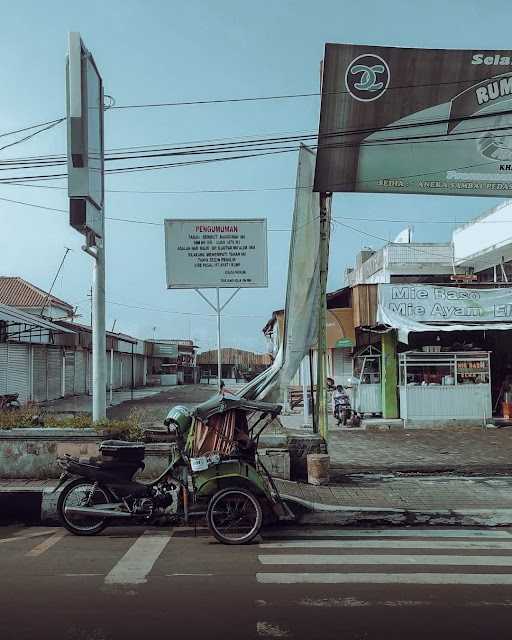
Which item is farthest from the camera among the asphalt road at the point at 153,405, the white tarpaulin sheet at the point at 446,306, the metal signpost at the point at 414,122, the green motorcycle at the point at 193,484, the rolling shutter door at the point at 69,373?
the rolling shutter door at the point at 69,373

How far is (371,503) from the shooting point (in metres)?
8.50

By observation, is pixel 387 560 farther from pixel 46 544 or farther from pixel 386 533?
pixel 46 544

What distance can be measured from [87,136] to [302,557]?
7316 mm

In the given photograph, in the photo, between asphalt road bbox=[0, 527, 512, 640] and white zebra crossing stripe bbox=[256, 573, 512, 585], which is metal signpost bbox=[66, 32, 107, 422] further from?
white zebra crossing stripe bbox=[256, 573, 512, 585]

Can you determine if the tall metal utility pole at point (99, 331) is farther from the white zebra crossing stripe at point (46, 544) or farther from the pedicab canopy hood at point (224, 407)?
the pedicab canopy hood at point (224, 407)

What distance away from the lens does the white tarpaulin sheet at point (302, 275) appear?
34.4 feet

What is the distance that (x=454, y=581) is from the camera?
5.54 m

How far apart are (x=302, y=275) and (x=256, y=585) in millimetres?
6038

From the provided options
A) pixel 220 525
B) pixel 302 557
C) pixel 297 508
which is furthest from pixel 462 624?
pixel 297 508

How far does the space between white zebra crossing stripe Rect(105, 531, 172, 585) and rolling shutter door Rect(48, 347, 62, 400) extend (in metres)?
21.2

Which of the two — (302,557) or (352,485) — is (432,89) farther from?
(302,557)

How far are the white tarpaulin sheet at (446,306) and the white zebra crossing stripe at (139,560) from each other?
11196mm

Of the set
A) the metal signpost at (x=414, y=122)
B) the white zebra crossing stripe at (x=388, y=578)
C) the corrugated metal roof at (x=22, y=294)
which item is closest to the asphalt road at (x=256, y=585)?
the white zebra crossing stripe at (x=388, y=578)

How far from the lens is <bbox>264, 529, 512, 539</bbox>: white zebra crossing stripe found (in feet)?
24.3
